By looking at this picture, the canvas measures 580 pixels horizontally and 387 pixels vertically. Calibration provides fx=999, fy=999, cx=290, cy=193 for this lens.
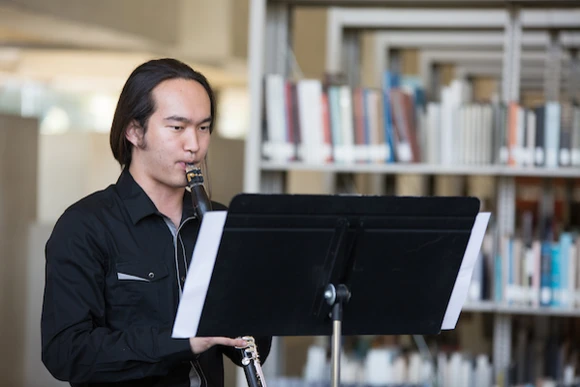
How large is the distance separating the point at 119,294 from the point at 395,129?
195cm

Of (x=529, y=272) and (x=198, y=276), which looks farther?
(x=529, y=272)

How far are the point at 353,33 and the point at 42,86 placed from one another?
161cm

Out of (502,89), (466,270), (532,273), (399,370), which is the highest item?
(502,89)

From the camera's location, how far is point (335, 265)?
5.98ft

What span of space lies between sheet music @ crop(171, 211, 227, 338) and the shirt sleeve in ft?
0.28

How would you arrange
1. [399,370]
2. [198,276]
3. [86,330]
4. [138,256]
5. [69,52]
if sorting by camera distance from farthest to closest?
[69,52] < [399,370] < [138,256] < [86,330] < [198,276]

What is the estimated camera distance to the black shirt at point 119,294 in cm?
178

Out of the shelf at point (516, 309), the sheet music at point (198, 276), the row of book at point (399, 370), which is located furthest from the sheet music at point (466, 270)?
the row of book at point (399, 370)

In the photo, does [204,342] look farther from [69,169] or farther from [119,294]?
[69,169]

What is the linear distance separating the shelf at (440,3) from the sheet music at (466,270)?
1906mm

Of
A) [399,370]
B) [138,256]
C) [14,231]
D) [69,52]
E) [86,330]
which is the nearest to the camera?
[86,330]

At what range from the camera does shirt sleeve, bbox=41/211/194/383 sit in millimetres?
1773

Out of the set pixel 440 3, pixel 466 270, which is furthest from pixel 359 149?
pixel 466 270

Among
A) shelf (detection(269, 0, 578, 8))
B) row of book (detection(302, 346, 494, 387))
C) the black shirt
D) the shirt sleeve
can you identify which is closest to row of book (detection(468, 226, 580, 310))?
row of book (detection(302, 346, 494, 387))
